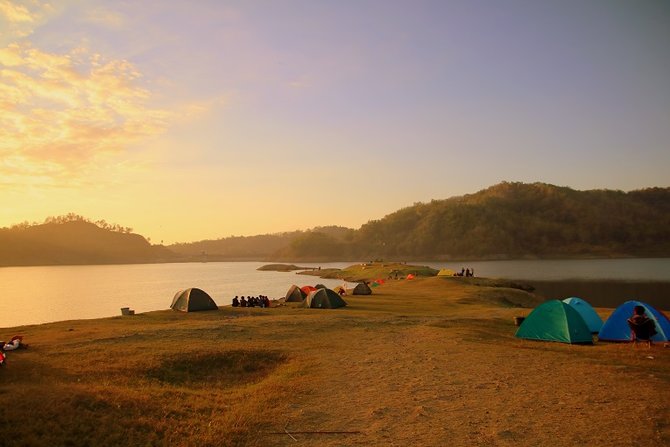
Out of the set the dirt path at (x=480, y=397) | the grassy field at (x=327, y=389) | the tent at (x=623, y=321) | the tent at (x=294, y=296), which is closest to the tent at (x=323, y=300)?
the tent at (x=294, y=296)

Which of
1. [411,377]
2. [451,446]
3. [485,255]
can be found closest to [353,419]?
[451,446]

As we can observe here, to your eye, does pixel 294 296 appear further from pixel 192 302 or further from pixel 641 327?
pixel 641 327

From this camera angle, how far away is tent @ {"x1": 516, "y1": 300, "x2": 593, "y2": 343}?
19.0 meters

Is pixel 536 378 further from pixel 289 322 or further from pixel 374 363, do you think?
pixel 289 322

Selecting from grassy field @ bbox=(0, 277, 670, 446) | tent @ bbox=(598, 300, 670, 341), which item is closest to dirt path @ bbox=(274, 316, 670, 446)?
grassy field @ bbox=(0, 277, 670, 446)

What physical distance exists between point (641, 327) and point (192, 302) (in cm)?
2570

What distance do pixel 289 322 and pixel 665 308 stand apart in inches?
1408

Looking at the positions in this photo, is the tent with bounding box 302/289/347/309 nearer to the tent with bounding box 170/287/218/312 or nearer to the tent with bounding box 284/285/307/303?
the tent with bounding box 284/285/307/303

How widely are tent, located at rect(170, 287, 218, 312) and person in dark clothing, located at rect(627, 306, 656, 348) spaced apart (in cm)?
2475

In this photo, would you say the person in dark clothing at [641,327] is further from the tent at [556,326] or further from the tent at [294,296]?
the tent at [294,296]

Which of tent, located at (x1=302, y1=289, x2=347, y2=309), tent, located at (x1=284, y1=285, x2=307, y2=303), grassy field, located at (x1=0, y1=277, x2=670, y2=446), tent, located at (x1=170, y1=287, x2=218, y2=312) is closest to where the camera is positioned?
grassy field, located at (x1=0, y1=277, x2=670, y2=446)

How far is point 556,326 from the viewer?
63.6 ft

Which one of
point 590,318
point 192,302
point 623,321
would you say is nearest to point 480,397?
point 623,321

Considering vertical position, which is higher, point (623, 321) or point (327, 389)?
point (623, 321)
